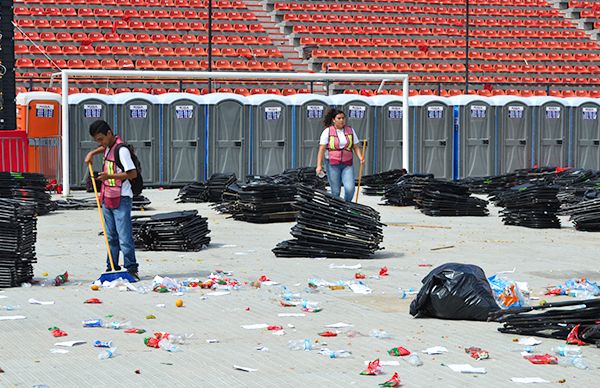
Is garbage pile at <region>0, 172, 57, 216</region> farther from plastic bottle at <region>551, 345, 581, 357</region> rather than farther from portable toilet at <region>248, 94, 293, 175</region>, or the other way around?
plastic bottle at <region>551, 345, 581, 357</region>

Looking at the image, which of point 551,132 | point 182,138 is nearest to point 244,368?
point 182,138

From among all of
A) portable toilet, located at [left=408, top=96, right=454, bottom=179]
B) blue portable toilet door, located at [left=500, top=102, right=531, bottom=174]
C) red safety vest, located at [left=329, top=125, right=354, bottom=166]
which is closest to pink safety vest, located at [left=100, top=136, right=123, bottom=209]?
red safety vest, located at [left=329, top=125, right=354, bottom=166]

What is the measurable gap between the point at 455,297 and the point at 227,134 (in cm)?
2170

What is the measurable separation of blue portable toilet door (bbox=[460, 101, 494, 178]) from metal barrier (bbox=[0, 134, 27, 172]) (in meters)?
14.2

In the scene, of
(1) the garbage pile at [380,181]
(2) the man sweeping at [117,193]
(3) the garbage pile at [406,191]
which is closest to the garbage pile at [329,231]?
(2) the man sweeping at [117,193]

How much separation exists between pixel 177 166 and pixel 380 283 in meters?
19.0

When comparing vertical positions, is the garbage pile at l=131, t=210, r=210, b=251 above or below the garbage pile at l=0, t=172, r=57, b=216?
below

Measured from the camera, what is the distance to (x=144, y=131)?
100 feet

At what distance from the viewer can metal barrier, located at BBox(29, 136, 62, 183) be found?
28422 mm

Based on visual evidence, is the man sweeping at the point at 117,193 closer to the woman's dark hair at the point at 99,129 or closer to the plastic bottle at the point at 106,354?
the woman's dark hair at the point at 99,129

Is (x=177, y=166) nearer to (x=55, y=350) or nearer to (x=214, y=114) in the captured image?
(x=214, y=114)

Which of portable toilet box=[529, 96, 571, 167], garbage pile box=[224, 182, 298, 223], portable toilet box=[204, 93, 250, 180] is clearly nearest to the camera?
garbage pile box=[224, 182, 298, 223]

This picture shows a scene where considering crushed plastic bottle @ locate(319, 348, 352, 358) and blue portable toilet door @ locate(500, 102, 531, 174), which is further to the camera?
blue portable toilet door @ locate(500, 102, 531, 174)

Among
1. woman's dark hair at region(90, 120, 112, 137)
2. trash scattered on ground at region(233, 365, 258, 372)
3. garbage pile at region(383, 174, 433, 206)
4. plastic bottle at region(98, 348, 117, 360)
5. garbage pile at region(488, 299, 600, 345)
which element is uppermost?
woman's dark hair at region(90, 120, 112, 137)
